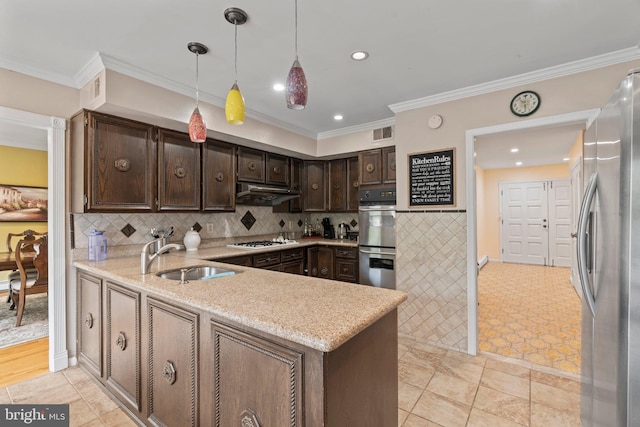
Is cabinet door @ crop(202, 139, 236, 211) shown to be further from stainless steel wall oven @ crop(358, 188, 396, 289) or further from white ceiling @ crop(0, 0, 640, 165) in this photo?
stainless steel wall oven @ crop(358, 188, 396, 289)

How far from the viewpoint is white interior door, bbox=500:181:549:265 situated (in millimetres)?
6793

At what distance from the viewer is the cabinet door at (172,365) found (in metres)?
1.42

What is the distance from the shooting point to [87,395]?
2.12m

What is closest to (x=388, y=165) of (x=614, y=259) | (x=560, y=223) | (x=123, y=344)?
(x=614, y=259)

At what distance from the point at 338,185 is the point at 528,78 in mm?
2518

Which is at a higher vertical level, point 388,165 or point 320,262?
point 388,165

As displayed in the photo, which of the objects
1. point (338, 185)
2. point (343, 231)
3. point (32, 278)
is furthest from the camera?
point (343, 231)

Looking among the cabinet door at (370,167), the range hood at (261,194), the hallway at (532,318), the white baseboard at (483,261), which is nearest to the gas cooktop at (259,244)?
the range hood at (261,194)

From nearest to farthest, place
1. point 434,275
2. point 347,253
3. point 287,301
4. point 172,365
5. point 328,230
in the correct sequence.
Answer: point 287,301
point 172,365
point 434,275
point 347,253
point 328,230

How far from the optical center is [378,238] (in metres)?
3.49

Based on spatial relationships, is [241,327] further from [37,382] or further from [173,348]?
[37,382]

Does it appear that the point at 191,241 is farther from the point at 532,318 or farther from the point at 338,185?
the point at 532,318

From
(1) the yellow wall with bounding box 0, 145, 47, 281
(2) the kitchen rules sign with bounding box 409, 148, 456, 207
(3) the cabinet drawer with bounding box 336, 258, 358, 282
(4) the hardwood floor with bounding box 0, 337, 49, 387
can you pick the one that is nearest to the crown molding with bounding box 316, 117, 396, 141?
(2) the kitchen rules sign with bounding box 409, 148, 456, 207

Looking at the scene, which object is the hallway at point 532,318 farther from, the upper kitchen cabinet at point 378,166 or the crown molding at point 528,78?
the crown molding at point 528,78
